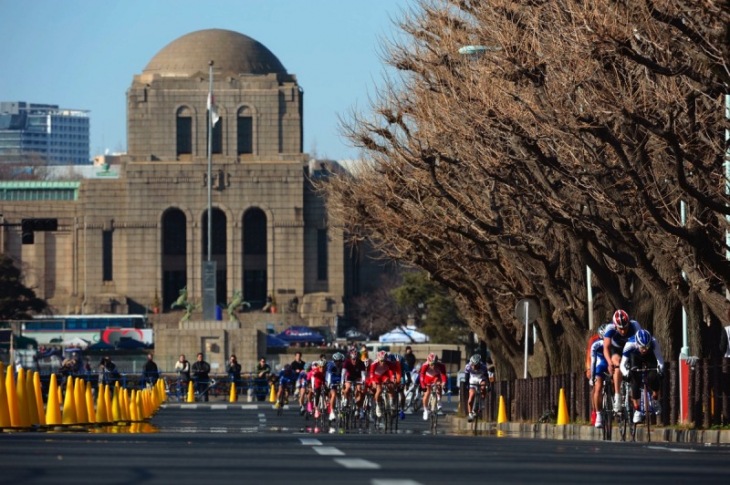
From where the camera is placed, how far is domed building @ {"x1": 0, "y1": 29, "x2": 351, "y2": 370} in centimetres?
13300

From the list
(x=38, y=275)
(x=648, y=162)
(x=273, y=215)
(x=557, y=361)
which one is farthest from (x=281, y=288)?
(x=648, y=162)

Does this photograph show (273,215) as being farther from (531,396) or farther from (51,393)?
(51,393)

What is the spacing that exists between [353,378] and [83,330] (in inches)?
3403

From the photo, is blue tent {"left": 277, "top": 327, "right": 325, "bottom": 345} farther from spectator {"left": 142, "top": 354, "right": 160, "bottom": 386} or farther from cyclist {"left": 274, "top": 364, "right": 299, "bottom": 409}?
cyclist {"left": 274, "top": 364, "right": 299, "bottom": 409}

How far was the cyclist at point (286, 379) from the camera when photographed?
47.8 metres

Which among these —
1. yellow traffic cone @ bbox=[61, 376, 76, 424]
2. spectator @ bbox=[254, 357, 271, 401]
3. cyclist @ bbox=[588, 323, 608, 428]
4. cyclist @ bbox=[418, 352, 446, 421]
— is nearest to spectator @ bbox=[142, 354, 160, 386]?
spectator @ bbox=[254, 357, 271, 401]

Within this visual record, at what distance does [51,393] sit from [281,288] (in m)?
108

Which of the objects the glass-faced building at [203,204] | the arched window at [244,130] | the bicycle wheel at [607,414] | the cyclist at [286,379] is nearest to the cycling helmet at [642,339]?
the bicycle wheel at [607,414]

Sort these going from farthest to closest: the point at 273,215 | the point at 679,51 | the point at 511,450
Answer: the point at 273,215
the point at 679,51
the point at 511,450

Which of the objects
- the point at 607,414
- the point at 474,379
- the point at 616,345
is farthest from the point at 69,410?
the point at 474,379

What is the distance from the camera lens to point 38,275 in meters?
139

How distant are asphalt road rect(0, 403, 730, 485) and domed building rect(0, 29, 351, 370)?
370ft

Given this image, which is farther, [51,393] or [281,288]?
[281,288]

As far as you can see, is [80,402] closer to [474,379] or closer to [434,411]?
[434,411]
